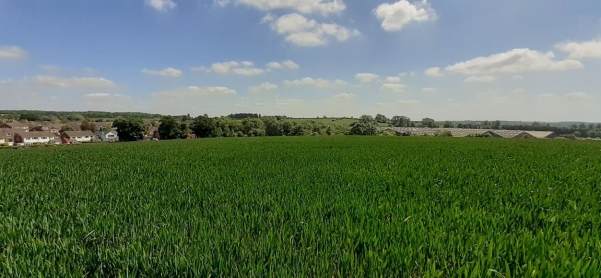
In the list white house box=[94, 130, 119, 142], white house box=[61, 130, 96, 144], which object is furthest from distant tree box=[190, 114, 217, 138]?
white house box=[94, 130, 119, 142]

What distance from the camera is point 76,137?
104 m

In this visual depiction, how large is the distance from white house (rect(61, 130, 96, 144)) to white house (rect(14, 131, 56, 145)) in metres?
3.31

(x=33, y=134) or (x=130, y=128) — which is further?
(x=33, y=134)

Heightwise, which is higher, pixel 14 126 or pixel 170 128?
pixel 170 128

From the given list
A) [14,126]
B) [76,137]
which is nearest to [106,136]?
[76,137]

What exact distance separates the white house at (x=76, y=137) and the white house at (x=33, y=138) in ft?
10.9

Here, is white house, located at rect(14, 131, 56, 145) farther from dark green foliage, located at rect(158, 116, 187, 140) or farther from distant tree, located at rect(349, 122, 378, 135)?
distant tree, located at rect(349, 122, 378, 135)

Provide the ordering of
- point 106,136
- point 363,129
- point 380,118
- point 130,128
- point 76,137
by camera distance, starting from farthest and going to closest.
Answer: point 380,118, point 106,136, point 76,137, point 363,129, point 130,128

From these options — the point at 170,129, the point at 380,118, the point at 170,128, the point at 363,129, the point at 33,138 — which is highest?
the point at 380,118

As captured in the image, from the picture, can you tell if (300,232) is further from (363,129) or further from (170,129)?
(363,129)

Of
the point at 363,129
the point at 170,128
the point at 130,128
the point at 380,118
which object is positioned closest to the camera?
the point at 130,128

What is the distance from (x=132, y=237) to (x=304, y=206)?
246 cm

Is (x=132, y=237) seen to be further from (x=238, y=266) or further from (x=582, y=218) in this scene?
(x=582, y=218)

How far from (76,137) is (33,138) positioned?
12.5m
